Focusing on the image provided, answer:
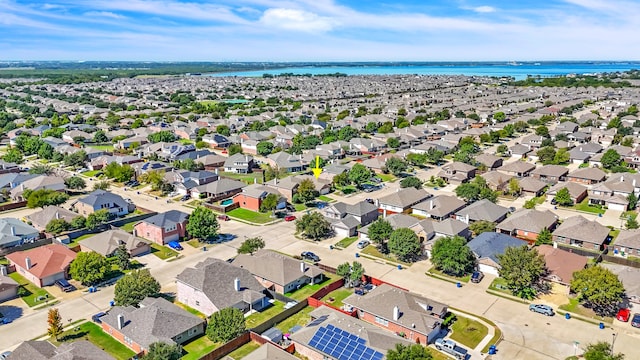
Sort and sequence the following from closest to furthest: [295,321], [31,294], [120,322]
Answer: [120,322]
[295,321]
[31,294]

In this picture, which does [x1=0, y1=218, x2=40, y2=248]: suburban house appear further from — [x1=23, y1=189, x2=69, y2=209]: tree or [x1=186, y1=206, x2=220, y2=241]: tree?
[x1=186, y1=206, x2=220, y2=241]: tree

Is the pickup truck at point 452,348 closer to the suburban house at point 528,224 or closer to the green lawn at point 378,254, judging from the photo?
the green lawn at point 378,254

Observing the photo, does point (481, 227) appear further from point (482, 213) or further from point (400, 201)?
point (400, 201)

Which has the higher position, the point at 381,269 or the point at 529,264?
the point at 529,264

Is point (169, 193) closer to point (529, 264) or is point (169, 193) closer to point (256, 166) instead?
point (256, 166)

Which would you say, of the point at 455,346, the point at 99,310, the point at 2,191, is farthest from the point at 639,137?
the point at 2,191

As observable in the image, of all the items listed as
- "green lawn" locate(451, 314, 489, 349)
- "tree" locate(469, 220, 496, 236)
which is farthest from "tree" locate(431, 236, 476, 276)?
"tree" locate(469, 220, 496, 236)

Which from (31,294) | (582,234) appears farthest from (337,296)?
(582,234)
